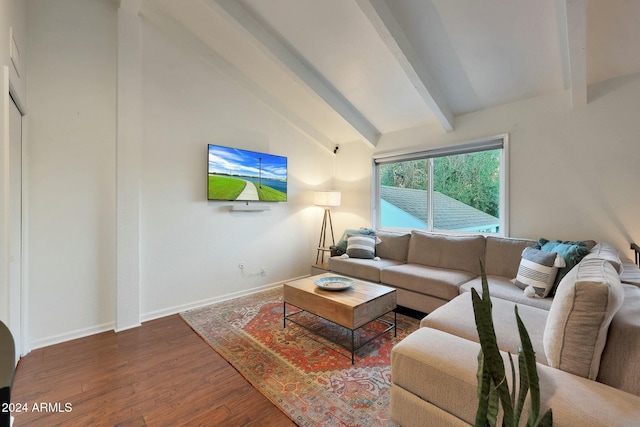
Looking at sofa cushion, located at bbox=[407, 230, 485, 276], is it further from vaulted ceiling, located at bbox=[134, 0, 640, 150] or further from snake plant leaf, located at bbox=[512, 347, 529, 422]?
snake plant leaf, located at bbox=[512, 347, 529, 422]

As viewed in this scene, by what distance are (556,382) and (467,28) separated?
105 inches

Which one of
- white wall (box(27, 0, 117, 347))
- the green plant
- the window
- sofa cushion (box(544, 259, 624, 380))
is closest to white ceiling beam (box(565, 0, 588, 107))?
the window

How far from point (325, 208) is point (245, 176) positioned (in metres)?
Result: 1.60

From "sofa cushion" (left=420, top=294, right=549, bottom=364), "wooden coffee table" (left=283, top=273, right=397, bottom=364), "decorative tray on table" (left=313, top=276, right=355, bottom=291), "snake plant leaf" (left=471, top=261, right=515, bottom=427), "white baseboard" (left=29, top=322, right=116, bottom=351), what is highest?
"snake plant leaf" (left=471, top=261, right=515, bottom=427)

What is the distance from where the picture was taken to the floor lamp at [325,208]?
4227mm

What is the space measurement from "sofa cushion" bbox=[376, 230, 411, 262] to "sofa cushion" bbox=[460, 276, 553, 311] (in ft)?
3.36

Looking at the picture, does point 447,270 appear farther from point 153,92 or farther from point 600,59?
point 153,92

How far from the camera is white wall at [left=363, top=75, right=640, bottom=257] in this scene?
2.49 meters

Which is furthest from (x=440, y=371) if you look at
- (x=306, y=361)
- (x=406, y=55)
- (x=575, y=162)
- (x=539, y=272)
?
(x=575, y=162)

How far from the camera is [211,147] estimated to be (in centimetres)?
323

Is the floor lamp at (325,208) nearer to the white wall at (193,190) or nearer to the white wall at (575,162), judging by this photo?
the white wall at (193,190)

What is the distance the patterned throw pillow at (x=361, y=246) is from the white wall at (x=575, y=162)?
1.63 meters

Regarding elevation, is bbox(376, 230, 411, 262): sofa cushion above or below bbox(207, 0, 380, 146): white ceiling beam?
below

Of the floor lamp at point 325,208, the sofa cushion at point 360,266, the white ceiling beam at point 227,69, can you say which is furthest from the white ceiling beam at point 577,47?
the white ceiling beam at point 227,69
